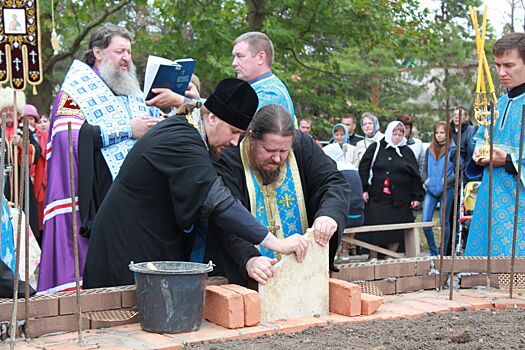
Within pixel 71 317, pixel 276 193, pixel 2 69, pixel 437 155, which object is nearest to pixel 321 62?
pixel 437 155

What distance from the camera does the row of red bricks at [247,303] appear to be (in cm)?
343

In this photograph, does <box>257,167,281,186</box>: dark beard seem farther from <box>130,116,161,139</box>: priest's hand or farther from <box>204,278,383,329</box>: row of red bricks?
<box>130,116,161,139</box>: priest's hand

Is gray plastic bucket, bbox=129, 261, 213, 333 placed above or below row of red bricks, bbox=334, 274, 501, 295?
above

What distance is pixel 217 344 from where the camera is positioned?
3.19m

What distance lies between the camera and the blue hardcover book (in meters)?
4.44

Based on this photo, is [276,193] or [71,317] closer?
[71,317]

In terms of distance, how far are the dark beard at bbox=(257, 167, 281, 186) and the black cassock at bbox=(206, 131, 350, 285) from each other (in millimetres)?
111

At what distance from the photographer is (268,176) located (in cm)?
411

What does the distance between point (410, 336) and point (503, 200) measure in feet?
5.98

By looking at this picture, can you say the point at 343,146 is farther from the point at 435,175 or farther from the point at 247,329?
the point at 247,329

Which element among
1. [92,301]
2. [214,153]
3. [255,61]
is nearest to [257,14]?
[255,61]

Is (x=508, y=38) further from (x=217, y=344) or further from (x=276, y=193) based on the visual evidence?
(x=217, y=344)

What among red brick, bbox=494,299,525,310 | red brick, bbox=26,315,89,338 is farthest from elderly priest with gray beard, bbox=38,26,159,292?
red brick, bbox=494,299,525,310

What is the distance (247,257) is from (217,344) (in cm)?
60
